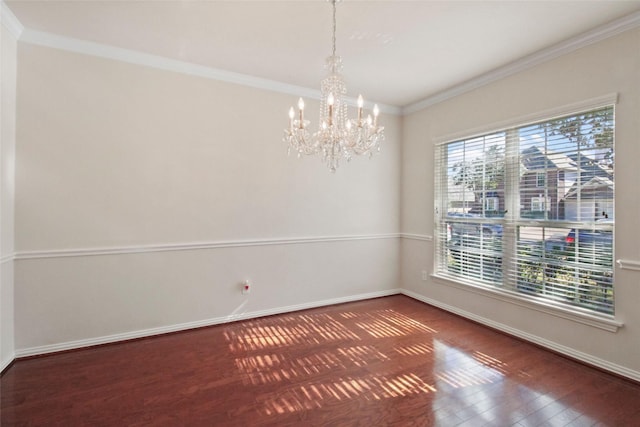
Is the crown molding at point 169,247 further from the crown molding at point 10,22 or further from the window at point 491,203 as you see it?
the crown molding at point 10,22

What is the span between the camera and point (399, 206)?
4598 mm

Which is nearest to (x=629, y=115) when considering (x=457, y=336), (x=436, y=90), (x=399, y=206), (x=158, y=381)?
(x=436, y=90)

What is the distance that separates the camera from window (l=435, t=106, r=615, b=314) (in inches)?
99.3

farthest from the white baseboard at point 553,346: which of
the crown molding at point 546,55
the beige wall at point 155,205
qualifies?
the crown molding at point 546,55

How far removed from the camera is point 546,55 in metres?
2.79

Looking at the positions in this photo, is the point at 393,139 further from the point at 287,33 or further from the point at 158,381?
the point at 158,381

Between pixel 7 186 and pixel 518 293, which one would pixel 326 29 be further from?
pixel 518 293

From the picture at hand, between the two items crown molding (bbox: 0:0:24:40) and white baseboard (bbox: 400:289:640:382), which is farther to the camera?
white baseboard (bbox: 400:289:640:382)

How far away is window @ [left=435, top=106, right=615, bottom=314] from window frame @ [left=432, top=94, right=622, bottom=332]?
0.11ft

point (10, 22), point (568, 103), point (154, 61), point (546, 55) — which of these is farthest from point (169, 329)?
point (546, 55)

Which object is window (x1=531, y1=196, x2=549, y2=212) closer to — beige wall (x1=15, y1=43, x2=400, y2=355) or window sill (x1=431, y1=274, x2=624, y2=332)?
window sill (x1=431, y1=274, x2=624, y2=332)

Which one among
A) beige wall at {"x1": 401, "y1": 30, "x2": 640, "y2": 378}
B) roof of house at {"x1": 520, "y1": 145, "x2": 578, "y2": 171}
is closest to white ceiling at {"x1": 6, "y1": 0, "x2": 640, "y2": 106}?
beige wall at {"x1": 401, "y1": 30, "x2": 640, "y2": 378}

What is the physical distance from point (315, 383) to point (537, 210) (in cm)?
254

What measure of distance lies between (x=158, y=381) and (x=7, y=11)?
294 centimetres
